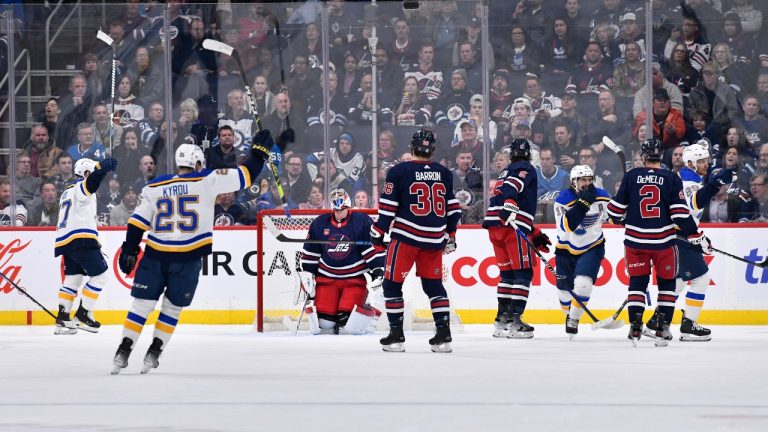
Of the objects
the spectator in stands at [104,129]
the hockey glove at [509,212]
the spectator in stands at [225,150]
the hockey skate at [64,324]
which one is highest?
the spectator in stands at [104,129]

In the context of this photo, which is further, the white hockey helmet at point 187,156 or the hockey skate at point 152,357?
the white hockey helmet at point 187,156

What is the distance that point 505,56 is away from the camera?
10891 millimetres

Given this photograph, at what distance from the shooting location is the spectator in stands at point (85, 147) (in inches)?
434

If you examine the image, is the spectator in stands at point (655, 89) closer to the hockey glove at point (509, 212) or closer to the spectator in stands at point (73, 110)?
the hockey glove at point (509, 212)

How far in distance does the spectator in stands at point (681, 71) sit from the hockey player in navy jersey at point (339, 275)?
323 centimetres

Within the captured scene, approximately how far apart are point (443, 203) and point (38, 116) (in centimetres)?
495

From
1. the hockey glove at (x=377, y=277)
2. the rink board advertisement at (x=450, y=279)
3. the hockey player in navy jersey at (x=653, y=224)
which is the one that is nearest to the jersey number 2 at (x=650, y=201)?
the hockey player in navy jersey at (x=653, y=224)

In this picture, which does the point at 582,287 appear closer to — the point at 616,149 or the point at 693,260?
the point at 693,260

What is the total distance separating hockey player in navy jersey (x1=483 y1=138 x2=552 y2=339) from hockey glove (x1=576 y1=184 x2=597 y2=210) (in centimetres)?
35

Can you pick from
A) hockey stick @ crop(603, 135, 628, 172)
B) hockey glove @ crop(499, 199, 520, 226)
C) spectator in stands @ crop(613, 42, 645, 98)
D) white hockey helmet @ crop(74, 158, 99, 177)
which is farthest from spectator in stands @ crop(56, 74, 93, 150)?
spectator in stands @ crop(613, 42, 645, 98)

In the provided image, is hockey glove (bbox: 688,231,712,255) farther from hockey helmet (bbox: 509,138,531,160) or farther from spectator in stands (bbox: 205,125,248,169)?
spectator in stands (bbox: 205,125,248,169)

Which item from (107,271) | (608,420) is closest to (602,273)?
(107,271)

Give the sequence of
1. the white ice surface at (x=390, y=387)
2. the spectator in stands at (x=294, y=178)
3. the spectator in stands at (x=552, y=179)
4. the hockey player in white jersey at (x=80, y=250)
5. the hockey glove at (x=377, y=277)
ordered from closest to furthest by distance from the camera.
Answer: the white ice surface at (x=390, y=387) → the hockey glove at (x=377, y=277) → the hockey player in white jersey at (x=80, y=250) → the spectator in stands at (x=552, y=179) → the spectator in stands at (x=294, y=178)

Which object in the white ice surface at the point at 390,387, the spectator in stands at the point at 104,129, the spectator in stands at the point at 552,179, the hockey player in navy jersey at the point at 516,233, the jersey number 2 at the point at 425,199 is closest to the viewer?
the white ice surface at the point at 390,387
